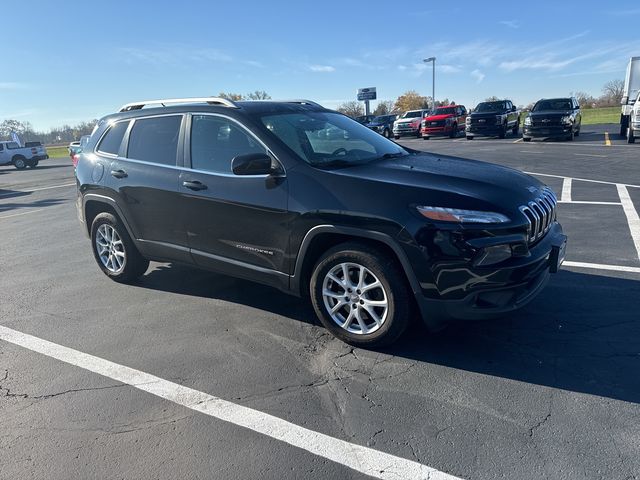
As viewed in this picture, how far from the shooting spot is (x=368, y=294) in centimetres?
370

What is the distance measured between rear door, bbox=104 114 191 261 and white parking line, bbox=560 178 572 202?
7.28m

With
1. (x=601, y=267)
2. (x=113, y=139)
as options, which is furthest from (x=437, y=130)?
(x=113, y=139)

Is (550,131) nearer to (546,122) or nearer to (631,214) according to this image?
(546,122)

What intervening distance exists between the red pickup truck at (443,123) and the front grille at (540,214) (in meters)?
27.9

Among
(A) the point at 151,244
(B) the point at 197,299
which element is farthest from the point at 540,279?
(A) the point at 151,244

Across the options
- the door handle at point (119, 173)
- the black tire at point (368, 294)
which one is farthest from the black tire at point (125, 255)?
the black tire at point (368, 294)

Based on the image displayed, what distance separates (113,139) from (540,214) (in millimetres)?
4236

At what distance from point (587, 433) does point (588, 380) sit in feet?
1.93

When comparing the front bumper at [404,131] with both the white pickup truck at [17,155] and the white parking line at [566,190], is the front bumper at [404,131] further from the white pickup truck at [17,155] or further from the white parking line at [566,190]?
the white pickup truck at [17,155]

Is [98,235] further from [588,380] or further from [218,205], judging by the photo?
[588,380]

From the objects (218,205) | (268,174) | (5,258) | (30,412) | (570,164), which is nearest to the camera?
(30,412)

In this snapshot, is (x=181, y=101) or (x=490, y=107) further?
(x=490, y=107)

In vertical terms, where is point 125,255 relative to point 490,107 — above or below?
below

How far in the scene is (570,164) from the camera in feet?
47.3
